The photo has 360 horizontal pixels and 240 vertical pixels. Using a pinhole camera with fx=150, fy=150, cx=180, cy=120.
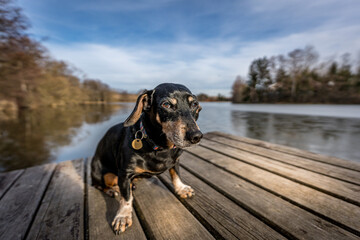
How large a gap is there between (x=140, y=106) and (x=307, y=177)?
2.31m

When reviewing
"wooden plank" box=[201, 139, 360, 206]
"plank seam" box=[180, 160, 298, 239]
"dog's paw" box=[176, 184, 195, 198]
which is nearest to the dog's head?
"dog's paw" box=[176, 184, 195, 198]

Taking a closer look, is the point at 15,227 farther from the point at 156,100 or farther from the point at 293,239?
the point at 293,239

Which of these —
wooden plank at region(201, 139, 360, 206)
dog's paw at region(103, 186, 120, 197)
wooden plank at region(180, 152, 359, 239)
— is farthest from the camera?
dog's paw at region(103, 186, 120, 197)

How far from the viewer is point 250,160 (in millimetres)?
2564

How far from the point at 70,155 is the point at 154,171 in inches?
225

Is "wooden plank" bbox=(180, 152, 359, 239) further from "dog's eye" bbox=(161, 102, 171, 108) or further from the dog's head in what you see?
"dog's eye" bbox=(161, 102, 171, 108)

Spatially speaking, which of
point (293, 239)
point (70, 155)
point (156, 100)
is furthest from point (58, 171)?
point (70, 155)

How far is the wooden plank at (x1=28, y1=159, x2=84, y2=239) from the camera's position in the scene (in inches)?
48.1

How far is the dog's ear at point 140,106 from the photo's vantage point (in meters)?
1.40

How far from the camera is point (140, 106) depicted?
144 cm

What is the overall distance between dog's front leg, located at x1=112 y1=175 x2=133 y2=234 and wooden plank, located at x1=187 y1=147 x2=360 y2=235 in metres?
1.47

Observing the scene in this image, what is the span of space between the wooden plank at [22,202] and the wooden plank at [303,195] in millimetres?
2286

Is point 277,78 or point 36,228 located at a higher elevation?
point 277,78

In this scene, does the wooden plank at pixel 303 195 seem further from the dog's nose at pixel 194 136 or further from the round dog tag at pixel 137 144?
the round dog tag at pixel 137 144
